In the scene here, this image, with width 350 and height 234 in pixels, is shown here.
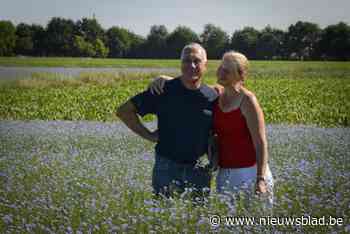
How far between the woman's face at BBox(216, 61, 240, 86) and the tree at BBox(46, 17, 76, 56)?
137cm

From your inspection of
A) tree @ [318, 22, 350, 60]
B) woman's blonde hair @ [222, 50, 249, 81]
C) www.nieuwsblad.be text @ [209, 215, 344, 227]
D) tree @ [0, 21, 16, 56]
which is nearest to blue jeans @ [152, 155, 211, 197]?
www.nieuwsblad.be text @ [209, 215, 344, 227]

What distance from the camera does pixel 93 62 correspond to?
163 inches

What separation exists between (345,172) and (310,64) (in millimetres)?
866

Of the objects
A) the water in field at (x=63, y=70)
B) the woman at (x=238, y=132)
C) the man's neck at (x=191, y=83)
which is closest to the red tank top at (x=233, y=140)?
the woman at (x=238, y=132)

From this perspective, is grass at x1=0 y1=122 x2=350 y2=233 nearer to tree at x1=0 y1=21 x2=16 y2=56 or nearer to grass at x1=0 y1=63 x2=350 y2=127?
grass at x1=0 y1=63 x2=350 y2=127

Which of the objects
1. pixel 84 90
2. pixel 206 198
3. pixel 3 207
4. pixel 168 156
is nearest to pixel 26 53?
pixel 84 90

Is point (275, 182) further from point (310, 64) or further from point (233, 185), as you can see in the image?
point (310, 64)

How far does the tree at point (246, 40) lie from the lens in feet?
12.4

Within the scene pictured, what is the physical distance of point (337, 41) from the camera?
397 centimetres

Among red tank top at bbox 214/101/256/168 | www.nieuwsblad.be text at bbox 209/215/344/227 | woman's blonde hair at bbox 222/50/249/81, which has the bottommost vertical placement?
www.nieuwsblad.be text at bbox 209/215/344/227

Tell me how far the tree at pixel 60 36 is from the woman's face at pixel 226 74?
1372mm

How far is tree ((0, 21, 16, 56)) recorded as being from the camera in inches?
163

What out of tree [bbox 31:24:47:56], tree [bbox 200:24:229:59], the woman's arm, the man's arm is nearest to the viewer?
the woman's arm

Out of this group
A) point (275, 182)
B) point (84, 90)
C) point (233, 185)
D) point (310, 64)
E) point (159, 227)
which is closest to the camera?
point (159, 227)
